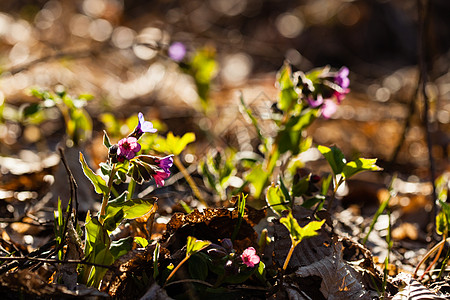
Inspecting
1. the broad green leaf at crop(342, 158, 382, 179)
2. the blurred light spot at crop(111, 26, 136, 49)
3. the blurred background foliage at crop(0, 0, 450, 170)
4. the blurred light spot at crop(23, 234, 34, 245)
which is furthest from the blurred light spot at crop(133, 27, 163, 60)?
the broad green leaf at crop(342, 158, 382, 179)

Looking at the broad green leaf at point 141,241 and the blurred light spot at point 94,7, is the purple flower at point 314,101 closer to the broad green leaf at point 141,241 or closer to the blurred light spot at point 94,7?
the broad green leaf at point 141,241

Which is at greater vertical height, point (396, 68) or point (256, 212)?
point (256, 212)

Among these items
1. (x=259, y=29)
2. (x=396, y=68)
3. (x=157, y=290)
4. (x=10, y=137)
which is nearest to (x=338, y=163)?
(x=157, y=290)

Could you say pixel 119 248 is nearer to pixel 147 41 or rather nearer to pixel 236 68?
pixel 147 41

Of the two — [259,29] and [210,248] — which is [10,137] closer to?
[210,248]

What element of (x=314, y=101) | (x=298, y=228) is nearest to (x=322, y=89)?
(x=314, y=101)

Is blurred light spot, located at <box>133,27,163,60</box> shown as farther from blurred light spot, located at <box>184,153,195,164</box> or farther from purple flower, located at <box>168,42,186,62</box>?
blurred light spot, located at <box>184,153,195,164</box>

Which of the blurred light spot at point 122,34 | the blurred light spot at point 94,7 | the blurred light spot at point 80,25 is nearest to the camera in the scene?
the blurred light spot at point 122,34

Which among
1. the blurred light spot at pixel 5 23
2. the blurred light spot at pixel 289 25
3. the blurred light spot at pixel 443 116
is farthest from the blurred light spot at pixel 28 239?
the blurred light spot at pixel 289 25
